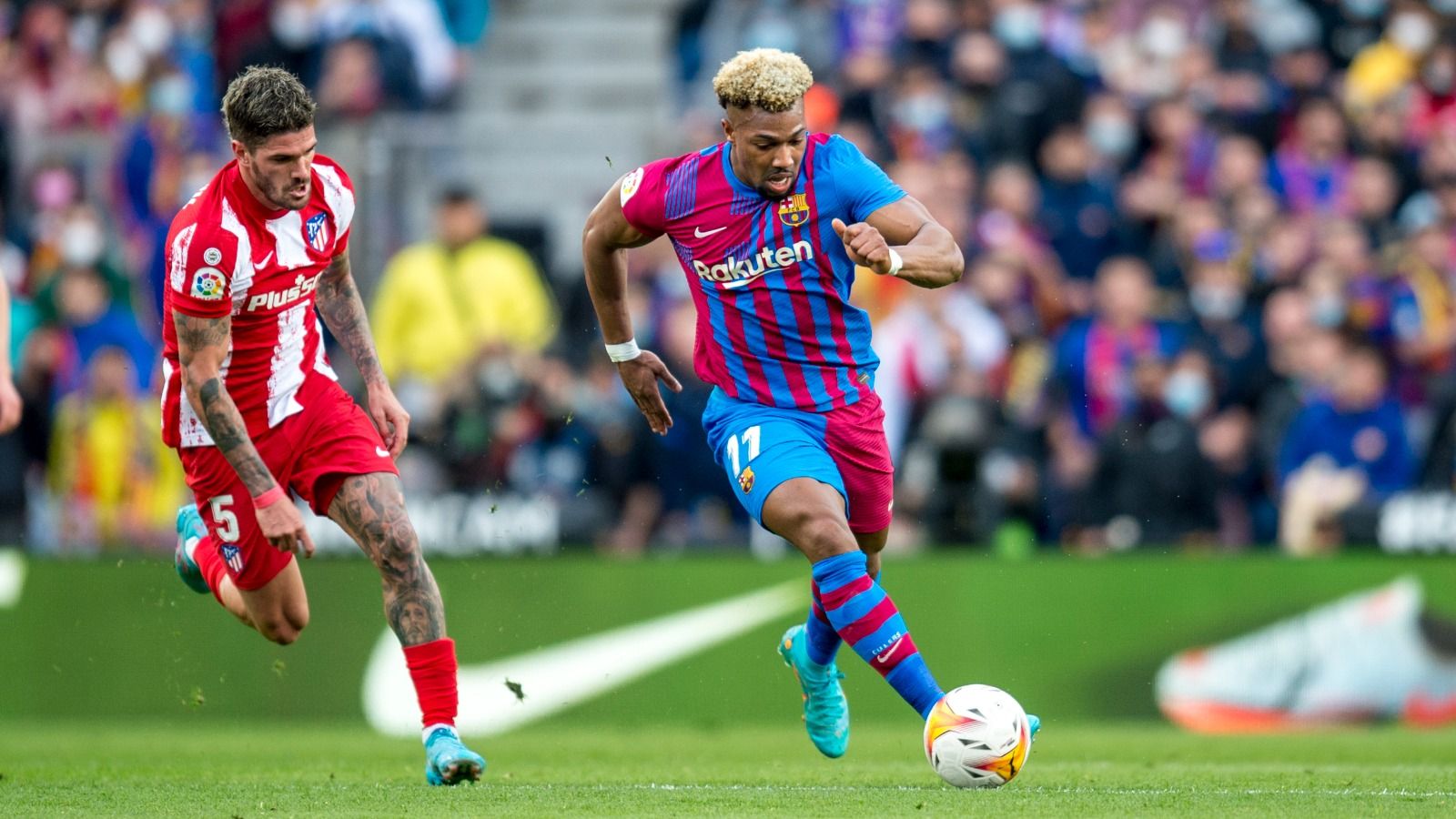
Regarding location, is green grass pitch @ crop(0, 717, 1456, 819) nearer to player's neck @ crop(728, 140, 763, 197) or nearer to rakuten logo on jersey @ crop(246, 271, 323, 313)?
rakuten logo on jersey @ crop(246, 271, 323, 313)

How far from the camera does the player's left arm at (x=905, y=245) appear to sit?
7.33m

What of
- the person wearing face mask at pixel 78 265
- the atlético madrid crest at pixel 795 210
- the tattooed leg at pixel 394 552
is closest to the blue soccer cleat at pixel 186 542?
the tattooed leg at pixel 394 552

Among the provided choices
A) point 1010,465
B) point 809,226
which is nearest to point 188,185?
point 1010,465

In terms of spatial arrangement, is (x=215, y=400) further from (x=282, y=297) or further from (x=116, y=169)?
(x=116, y=169)

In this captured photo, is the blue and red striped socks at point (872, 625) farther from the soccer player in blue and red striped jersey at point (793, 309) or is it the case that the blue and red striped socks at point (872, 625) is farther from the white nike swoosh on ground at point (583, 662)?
the white nike swoosh on ground at point (583, 662)

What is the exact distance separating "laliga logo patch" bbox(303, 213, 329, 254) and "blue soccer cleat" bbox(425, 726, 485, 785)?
6.49 ft

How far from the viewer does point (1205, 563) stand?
12727 mm

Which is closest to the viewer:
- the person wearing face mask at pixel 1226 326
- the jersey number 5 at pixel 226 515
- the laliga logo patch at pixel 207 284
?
the laliga logo patch at pixel 207 284

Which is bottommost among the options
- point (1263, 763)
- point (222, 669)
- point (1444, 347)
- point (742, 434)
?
point (222, 669)

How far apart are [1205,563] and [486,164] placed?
6.18 m

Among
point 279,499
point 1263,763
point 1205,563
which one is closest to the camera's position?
point 279,499

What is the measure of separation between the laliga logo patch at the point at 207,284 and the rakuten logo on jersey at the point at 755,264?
1861 millimetres

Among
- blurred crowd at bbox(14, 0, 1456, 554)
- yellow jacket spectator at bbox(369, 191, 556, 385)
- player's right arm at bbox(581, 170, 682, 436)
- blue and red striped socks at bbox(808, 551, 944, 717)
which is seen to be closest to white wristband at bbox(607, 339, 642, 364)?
player's right arm at bbox(581, 170, 682, 436)

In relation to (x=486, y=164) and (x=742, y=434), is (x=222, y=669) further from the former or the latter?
(x=742, y=434)
